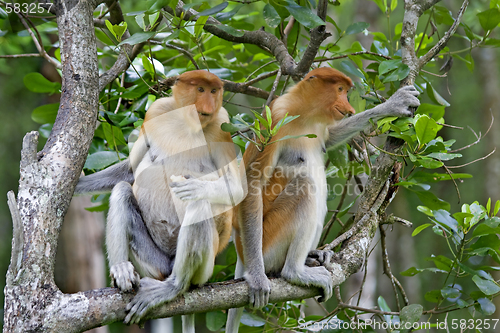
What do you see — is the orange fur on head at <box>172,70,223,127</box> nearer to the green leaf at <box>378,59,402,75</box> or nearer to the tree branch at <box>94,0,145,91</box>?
the tree branch at <box>94,0,145,91</box>

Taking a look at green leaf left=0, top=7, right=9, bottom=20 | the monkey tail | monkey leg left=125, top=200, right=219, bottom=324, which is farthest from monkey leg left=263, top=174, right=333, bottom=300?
green leaf left=0, top=7, right=9, bottom=20

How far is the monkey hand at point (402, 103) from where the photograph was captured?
272 cm

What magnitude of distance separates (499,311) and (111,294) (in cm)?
516

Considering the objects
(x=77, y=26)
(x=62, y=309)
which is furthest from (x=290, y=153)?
(x=62, y=309)

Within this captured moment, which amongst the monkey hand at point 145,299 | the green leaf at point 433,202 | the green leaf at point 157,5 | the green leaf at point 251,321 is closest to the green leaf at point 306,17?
the green leaf at point 157,5

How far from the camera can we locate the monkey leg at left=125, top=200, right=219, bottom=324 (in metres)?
2.20

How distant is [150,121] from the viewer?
2758mm

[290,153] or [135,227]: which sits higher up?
[290,153]

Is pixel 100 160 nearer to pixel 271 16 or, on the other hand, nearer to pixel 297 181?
pixel 297 181

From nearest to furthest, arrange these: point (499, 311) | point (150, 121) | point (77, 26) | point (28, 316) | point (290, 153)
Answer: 1. point (28, 316)
2. point (77, 26)
3. point (150, 121)
4. point (290, 153)
5. point (499, 311)

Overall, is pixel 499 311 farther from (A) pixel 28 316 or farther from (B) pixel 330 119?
(A) pixel 28 316

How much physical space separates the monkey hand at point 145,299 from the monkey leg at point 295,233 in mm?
806

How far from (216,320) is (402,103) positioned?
1.87 m

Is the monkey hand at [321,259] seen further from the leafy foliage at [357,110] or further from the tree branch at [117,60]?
the tree branch at [117,60]
